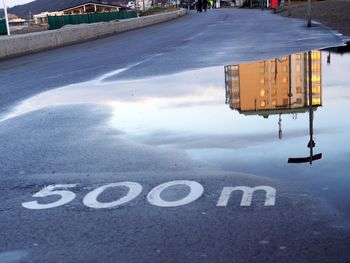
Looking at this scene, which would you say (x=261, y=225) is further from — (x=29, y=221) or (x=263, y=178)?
(x=29, y=221)

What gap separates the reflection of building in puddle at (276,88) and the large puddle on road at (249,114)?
0.02 m

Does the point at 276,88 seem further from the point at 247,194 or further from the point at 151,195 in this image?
the point at 151,195

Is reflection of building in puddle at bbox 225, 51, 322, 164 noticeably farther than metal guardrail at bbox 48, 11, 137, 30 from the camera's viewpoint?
No

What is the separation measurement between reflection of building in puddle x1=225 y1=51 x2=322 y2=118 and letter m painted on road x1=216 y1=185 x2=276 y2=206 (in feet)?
12.3

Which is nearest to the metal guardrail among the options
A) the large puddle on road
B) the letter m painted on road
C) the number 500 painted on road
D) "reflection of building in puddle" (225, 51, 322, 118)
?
the large puddle on road

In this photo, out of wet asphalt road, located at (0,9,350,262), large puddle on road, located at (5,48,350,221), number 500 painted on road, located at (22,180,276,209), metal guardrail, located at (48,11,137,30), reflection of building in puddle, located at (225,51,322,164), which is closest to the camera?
wet asphalt road, located at (0,9,350,262)

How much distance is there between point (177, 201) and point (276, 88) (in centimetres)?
628

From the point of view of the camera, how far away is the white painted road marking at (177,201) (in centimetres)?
572

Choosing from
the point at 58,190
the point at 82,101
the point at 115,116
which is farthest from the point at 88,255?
the point at 82,101

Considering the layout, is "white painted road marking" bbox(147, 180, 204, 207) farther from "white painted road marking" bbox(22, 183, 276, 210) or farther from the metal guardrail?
the metal guardrail

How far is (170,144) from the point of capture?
323 inches

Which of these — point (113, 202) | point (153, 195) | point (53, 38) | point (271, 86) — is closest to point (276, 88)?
point (271, 86)

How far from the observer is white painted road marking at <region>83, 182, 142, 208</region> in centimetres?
579

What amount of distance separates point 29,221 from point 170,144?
3071mm
